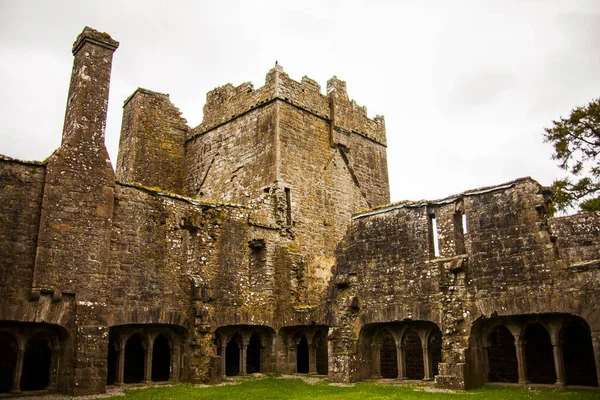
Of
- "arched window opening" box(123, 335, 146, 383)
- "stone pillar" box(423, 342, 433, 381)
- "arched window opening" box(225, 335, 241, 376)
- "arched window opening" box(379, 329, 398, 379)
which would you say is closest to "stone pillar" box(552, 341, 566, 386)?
"stone pillar" box(423, 342, 433, 381)

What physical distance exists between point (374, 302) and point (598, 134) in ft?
41.0

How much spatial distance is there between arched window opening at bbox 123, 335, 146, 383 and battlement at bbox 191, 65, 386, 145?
10.6 m

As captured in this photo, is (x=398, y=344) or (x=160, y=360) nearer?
(x=398, y=344)

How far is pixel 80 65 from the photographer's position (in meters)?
16.4

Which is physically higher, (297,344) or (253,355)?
(297,344)


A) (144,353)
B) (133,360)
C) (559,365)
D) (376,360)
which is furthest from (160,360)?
(559,365)

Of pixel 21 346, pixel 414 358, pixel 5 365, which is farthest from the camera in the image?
pixel 414 358

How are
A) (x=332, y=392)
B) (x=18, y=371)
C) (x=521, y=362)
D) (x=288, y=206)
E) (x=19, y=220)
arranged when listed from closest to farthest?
(x=18, y=371) < (x=19, y=220) < (x=332, y=392) < (x=521, y=362) < (x=288, y=206)

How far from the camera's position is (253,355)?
21281 mm

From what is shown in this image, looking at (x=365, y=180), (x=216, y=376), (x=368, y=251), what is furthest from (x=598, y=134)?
(x=216, y=376)

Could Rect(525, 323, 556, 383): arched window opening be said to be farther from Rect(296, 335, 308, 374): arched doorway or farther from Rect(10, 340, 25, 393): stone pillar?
Rect(10, 340, 25, 393): stone pillar

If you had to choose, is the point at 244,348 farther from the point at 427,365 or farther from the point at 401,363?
the point at 427,365

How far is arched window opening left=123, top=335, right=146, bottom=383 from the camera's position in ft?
61.2

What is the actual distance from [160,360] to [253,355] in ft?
11.9
